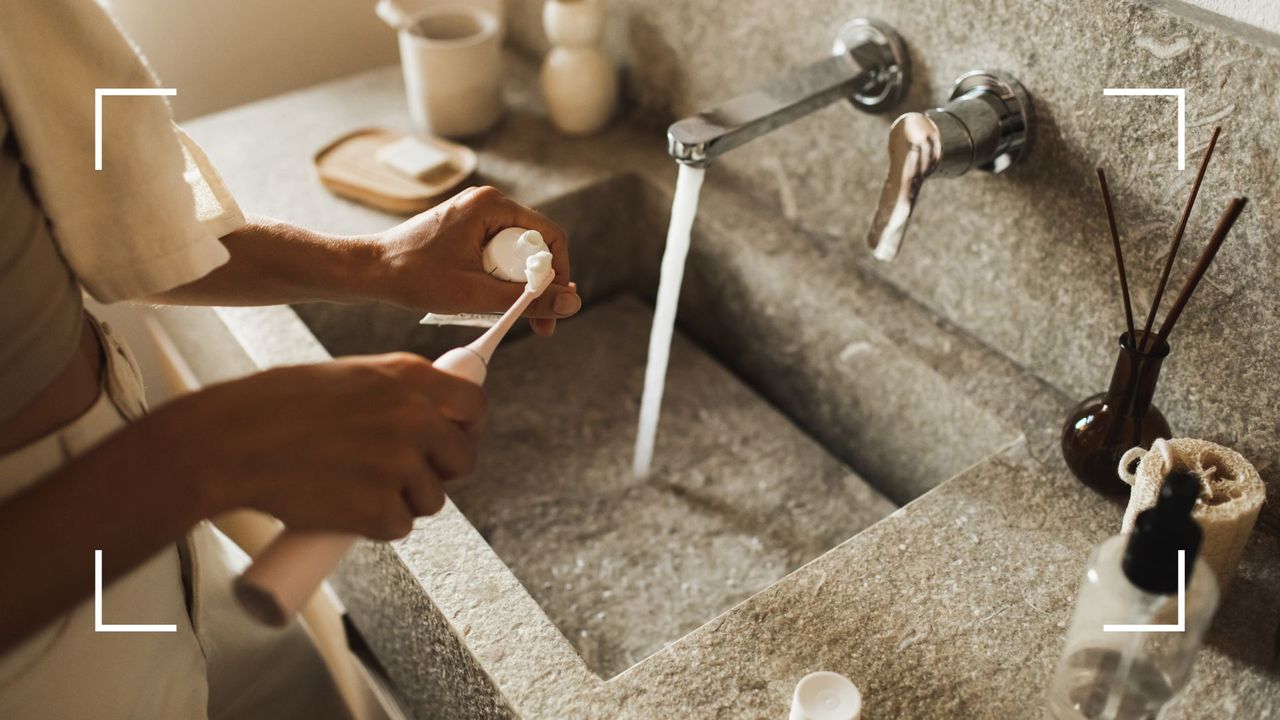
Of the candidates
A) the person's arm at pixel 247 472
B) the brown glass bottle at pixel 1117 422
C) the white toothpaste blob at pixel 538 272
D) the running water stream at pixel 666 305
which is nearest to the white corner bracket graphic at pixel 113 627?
the person's arm at pixel 247 472

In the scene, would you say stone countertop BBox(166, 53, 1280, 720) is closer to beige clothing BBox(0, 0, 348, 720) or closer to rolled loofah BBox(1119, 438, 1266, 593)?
rolled loofah BBox(1119, 438, 1266, 593)

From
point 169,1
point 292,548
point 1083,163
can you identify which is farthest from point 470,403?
point 169,1

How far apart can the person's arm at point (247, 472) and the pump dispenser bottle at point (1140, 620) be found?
372 millimetres

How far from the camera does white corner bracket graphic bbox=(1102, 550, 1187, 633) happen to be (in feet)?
1.85

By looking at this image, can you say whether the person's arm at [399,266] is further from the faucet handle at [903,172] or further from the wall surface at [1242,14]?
the wall surface at [1242,14]

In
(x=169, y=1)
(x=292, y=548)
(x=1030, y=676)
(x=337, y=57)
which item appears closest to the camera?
(x=292, y=548)

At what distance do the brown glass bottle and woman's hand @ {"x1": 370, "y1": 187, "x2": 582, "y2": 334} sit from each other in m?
0.40

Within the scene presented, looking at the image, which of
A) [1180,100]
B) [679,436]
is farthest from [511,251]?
[1180,100]

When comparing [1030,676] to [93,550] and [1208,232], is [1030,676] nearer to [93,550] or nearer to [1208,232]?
[1208,232]

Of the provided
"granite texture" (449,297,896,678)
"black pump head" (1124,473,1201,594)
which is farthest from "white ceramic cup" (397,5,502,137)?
"black pump head" (1124,473,1201,594)

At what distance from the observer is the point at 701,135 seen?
88cm

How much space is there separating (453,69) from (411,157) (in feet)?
0.39

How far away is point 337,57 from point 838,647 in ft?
4.03

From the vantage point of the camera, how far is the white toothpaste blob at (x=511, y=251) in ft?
2.58
